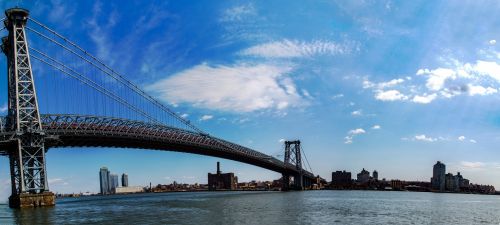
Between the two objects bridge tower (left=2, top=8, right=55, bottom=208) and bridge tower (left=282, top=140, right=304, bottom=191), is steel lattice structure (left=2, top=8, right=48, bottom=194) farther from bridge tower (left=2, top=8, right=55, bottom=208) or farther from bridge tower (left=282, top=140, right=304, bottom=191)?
bridge tower (left=282, top=140, right=304, bottom=191)

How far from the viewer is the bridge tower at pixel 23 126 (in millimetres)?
53656

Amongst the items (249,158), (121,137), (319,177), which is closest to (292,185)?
(319,177)

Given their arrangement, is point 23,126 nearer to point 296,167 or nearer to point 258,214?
point 258,214

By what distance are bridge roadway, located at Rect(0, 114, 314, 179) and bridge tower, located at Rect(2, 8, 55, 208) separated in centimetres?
155

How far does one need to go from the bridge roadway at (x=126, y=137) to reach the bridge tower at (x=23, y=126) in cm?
155

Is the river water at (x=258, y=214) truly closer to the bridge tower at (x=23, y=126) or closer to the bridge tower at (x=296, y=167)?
the bridge tower at (x=23, y=126)

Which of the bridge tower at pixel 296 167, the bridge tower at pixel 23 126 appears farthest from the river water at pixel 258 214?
the bridge tower at pixel 296 167

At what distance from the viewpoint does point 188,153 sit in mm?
100438

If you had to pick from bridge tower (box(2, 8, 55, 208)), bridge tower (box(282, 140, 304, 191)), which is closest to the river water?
bridge tower (box(2, 8, 55, 208))

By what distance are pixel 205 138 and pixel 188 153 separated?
19.5ft

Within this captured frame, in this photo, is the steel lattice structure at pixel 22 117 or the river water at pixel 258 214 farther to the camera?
the steel lattice structure at pixel 22 117

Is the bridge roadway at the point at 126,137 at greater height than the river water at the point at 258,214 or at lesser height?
greater

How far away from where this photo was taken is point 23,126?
180 feet

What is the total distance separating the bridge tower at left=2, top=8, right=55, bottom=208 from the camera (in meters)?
53.7
